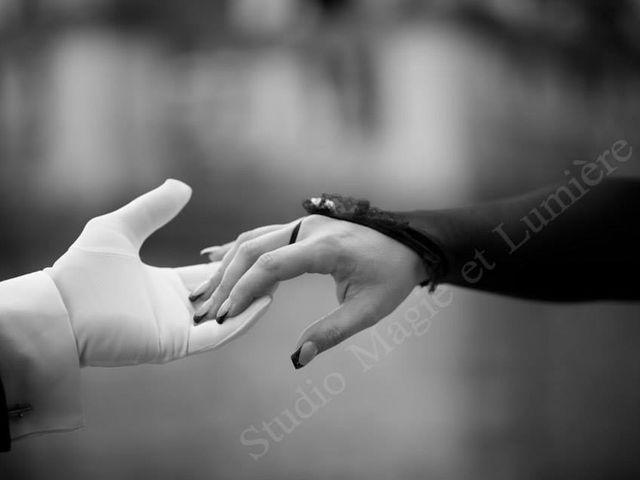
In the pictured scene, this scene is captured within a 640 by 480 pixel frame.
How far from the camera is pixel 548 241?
748 mm

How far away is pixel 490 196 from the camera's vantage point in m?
1.71

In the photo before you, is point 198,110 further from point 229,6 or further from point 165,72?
point 229,6

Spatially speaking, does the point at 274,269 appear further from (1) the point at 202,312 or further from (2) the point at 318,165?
(2) the point at 318,165

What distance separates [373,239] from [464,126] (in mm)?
1194

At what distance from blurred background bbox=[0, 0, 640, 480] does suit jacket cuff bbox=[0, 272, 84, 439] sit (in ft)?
3.00

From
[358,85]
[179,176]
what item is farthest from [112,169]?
[358,85]

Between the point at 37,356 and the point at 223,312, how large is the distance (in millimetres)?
168

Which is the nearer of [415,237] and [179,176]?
[415,237]

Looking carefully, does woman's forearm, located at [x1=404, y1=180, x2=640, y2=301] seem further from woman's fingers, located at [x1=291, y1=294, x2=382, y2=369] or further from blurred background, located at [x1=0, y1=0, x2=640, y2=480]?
blurred background, located at [x1=0, y1=0, x2=640, y2=480]

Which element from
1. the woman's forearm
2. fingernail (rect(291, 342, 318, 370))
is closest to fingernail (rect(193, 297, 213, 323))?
fingernail (rect(291, 342, 318, 370))

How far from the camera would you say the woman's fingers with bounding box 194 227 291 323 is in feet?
2.05

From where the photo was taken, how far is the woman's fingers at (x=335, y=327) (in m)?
0.58

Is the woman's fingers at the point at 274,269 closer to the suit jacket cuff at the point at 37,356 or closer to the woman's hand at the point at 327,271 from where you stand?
the woman's hand at the point at 327,271

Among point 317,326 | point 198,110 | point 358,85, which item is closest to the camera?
point 317,326
